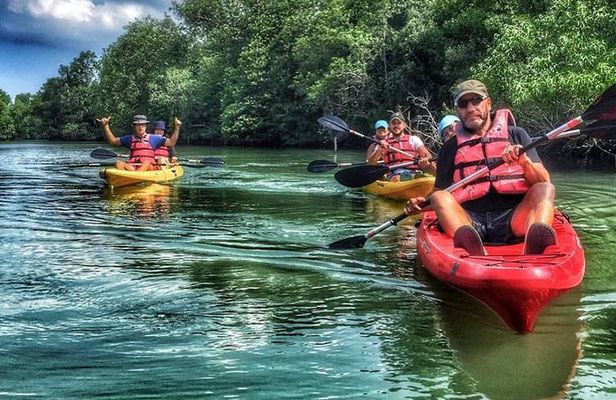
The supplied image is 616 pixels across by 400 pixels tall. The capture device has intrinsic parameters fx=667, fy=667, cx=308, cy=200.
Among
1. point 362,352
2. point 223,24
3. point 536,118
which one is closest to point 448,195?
point 362,352

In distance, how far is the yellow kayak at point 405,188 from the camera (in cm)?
795

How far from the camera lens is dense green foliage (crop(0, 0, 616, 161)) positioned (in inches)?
492

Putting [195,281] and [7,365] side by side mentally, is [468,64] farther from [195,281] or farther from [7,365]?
[7,365]

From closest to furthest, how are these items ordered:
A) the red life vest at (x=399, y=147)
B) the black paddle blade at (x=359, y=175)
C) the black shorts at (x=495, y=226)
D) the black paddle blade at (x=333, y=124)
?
the black shorts at (x=495, y=226), the black paddle blade at (x=359, y=175), the red life vest at (x=399, y=147), the black paddle blade at (x=333, y=124)

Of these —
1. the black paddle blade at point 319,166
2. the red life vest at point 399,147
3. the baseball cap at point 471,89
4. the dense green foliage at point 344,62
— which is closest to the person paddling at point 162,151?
the black paddle blade at point 319,166

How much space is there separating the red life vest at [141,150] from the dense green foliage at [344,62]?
6581 mm

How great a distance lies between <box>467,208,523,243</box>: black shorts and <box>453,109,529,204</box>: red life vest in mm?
160

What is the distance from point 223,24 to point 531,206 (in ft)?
111

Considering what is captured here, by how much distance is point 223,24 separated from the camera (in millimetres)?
35719

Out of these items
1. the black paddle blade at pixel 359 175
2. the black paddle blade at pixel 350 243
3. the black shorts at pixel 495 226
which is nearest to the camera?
the black shorts at pixel 495 226

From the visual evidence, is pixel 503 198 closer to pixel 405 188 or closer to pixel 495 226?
pixel 495 226

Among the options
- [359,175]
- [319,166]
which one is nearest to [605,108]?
[359,175]

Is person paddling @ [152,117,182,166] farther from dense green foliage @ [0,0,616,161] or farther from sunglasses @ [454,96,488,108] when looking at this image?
sunglasses @ [454,96,488,108]

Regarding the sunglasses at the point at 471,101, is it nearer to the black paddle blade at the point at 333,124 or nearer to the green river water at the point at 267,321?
the green river water at the point at 267,321
